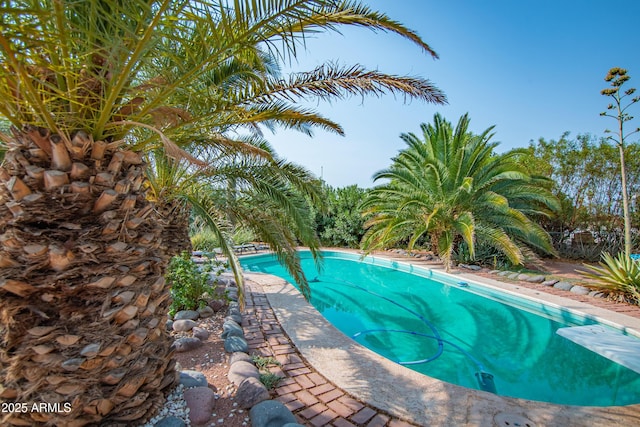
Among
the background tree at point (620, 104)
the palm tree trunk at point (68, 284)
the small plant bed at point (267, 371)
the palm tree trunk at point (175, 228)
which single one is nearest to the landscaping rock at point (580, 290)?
the background tree at point (620, 104)

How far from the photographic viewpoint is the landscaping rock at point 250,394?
2.60 meters

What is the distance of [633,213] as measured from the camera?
1051 cm

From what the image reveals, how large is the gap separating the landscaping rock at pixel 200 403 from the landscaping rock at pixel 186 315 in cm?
216

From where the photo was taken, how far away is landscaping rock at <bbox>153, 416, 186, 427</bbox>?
2236mm

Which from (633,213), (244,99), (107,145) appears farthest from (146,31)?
(633,213)

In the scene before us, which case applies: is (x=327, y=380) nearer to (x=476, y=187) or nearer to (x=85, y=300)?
(x=85, y=300)

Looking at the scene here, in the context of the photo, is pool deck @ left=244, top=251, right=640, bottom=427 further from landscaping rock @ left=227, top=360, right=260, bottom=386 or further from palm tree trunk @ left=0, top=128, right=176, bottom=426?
palm tree trunk @ left=0, top=128, right=176, bottom=426

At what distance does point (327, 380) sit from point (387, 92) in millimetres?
3460

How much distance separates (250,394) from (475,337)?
4.57m

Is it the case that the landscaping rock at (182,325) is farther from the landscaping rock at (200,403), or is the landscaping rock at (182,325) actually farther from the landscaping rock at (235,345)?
the landscaping rock at (200,403)

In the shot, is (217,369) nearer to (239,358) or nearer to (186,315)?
(239,358)

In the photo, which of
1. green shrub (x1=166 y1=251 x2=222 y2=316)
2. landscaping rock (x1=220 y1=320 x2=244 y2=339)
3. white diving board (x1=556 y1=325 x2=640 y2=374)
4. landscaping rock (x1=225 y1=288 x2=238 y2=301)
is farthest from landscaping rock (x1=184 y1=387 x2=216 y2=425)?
white diving board (x1=556 y1=325 x2=640 y2=374)

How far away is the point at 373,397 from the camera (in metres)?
2.84

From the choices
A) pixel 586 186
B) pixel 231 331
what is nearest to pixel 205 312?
pixel 231 331
